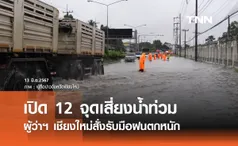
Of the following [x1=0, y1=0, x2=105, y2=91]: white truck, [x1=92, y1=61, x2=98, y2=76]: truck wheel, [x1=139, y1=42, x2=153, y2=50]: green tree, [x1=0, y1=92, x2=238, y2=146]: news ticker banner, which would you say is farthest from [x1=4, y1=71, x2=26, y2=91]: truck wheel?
[x1=139, y1=42, x2=153, y2=50]: green tree

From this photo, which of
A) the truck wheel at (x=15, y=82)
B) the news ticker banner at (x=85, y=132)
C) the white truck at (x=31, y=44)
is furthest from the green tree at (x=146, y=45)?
the news ticker banner at (x=85, y=132)

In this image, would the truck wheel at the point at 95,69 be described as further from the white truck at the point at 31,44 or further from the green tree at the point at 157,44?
the green tree at the point at 157,44

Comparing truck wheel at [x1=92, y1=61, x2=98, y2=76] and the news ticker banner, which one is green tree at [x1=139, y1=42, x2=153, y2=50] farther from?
the news ticker banner

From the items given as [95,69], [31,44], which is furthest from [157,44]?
[31,44]

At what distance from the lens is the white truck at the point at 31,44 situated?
22.6ft

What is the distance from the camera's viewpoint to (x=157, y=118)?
171 inches

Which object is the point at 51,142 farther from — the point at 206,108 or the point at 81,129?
the point at 206,108

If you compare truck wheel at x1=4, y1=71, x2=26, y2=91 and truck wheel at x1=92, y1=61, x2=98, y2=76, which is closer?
truck wheel at x1=4, y1=71, x2=26, y2=91

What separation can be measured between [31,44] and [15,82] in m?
1.94

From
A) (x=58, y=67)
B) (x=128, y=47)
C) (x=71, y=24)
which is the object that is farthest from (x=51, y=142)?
(x=128, y=47)

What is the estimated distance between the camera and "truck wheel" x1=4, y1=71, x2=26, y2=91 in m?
6.37

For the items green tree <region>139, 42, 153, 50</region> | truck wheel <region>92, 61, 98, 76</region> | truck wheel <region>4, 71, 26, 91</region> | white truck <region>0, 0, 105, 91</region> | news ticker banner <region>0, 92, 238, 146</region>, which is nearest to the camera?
news ticker banner <region>0, 92, 238, 146</region>

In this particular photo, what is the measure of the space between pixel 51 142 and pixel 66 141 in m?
0.18

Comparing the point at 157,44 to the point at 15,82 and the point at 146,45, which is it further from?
the point at 15,82
